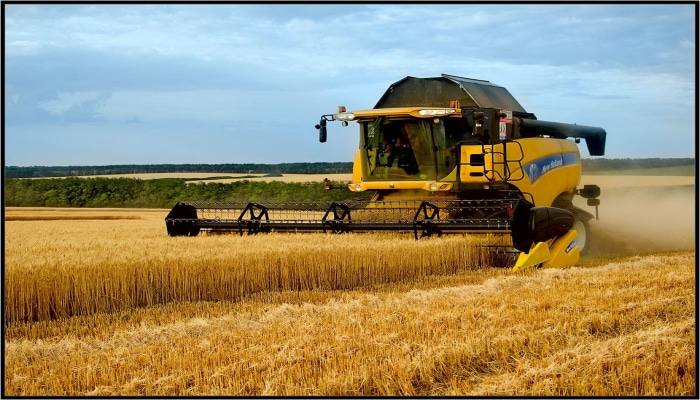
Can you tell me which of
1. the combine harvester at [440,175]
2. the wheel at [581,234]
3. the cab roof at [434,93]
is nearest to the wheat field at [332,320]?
the combine harvester at [440,175]

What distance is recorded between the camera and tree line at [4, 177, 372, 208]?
96.1ft

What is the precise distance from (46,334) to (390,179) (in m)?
5.87

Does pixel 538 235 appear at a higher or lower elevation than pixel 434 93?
lower

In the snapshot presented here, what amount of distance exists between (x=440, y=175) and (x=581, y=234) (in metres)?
2.75

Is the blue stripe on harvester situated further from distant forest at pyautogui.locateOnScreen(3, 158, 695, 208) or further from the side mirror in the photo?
distant forest at pyautogui.locateOnScreen(3, 158, 695, 208)

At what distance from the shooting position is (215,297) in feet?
26.8

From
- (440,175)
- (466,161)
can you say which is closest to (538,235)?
(466,161)

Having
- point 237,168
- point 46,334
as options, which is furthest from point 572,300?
point 237,168

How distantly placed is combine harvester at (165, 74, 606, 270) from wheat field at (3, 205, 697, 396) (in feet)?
1.69

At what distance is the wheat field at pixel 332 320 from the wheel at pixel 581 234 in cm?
170

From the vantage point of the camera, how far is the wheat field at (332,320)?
467 centimetres

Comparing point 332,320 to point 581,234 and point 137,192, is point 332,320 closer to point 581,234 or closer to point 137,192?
point 581,234

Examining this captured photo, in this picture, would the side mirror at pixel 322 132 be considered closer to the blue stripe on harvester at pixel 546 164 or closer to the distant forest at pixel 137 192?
the blue stripe on harvester at pixel 546 164

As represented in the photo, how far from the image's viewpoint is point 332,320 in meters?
6.29
